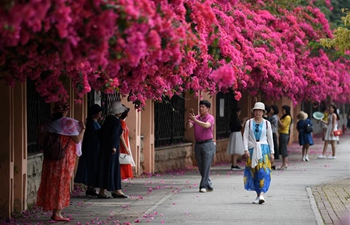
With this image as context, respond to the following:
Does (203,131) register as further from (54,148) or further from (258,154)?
(54,148)

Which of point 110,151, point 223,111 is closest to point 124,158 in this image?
point 110,151

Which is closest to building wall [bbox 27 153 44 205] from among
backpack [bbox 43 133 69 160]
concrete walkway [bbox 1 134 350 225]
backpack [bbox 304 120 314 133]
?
concrete walkway [bbox 1 134 350 225]

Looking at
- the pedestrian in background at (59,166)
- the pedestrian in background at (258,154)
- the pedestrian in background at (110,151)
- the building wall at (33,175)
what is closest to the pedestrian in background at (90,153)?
the pedestrian in background at (110,151)

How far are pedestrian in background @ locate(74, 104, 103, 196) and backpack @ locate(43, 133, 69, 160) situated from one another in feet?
10.9

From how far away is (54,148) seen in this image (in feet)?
39.4

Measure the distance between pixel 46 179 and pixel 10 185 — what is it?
0.71 metres

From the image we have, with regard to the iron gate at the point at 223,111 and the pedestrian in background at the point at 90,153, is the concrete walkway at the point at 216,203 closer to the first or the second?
the pedestrian in background at the point at 90,153

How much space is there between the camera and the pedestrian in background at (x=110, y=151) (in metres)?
15.1

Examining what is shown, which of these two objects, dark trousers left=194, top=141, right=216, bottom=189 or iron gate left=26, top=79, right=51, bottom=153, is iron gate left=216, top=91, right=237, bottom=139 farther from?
iron gate left=26, top=79, right=51, bottom=153

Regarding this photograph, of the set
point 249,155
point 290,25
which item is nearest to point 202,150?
point 249,155

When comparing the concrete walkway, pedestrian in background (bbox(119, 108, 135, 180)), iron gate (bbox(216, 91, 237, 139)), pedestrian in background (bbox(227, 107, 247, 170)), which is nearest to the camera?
the concrete walkway

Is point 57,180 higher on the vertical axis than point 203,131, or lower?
lower

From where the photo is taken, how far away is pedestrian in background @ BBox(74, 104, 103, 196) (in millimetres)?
15445

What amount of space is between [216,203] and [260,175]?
2.88ft
